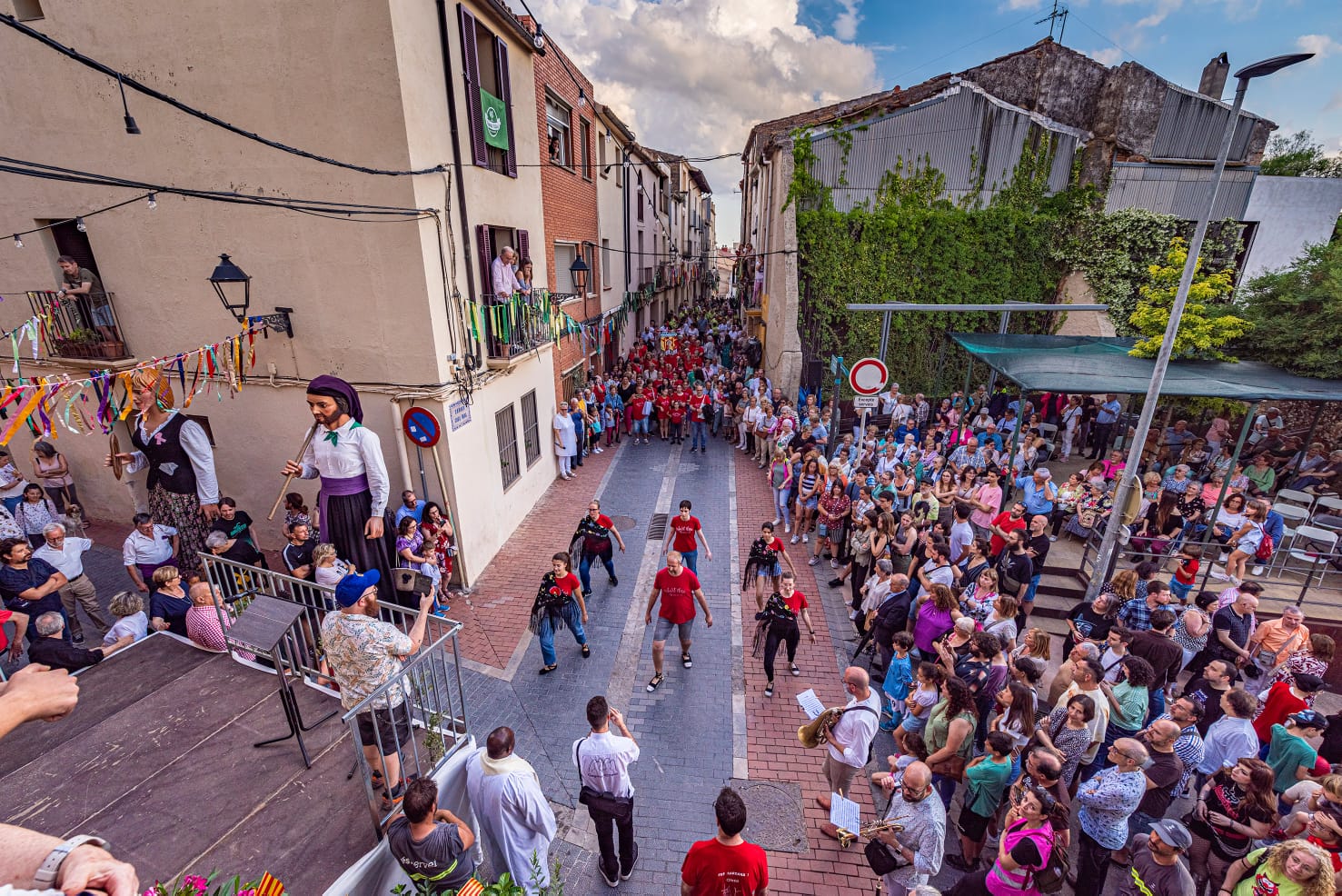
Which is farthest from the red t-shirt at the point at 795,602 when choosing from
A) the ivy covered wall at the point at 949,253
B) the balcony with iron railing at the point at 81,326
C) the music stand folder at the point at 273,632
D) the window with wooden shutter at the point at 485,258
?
the ivy covered wall at the point at 949,253

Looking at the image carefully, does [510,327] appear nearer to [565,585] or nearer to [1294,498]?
[565,585]

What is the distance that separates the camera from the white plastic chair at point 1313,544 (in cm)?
838

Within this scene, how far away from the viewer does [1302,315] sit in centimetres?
1190

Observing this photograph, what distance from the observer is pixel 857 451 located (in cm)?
1040

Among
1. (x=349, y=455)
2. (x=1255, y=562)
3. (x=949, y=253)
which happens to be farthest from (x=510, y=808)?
(x=949, y=253)

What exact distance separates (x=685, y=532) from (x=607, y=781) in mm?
4190

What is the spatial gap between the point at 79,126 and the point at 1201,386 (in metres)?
17.5

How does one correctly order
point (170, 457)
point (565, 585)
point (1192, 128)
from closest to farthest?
point (565, 585) → point (170, 457) → point (1192, 128)

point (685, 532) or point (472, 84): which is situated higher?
point (472, 84)

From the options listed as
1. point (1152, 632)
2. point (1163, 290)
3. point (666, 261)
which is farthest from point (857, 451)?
point (666, 261)

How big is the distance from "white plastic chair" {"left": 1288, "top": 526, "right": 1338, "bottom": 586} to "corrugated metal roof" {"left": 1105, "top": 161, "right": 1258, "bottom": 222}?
1062 centimetres

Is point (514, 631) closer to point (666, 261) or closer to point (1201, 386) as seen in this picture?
point (1201, 386)

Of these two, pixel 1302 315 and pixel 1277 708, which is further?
pixel 1302 315

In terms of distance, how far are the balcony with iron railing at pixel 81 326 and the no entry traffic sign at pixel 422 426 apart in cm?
519
